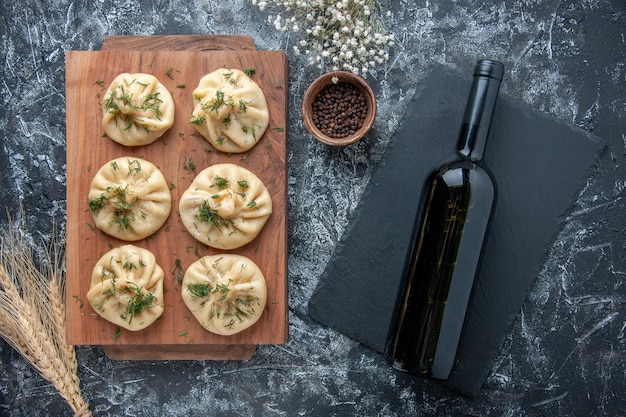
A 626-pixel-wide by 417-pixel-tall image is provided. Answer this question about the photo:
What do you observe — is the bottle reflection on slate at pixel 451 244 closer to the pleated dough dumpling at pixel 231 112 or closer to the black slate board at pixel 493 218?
the black slate board at pixel 493 218

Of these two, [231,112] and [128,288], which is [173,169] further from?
[128,288]

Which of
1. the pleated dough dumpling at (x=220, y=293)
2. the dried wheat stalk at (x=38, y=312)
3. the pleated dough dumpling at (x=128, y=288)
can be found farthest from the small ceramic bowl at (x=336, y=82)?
the dried wheat stalk at (x=38, y=312)

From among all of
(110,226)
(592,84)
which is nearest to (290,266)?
(110,226)

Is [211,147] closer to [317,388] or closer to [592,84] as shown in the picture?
[317,388]

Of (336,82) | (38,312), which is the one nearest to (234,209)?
(336,82)

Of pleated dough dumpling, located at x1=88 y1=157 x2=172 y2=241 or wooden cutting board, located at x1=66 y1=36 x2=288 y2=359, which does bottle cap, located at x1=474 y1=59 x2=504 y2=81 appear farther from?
pleated dough dumpling, located at x1=88 y1=157 x2=172 y2=241

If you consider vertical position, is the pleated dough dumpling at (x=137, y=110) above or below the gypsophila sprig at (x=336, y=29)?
below

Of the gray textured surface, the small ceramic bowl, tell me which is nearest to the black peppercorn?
the small ceramic bowl
